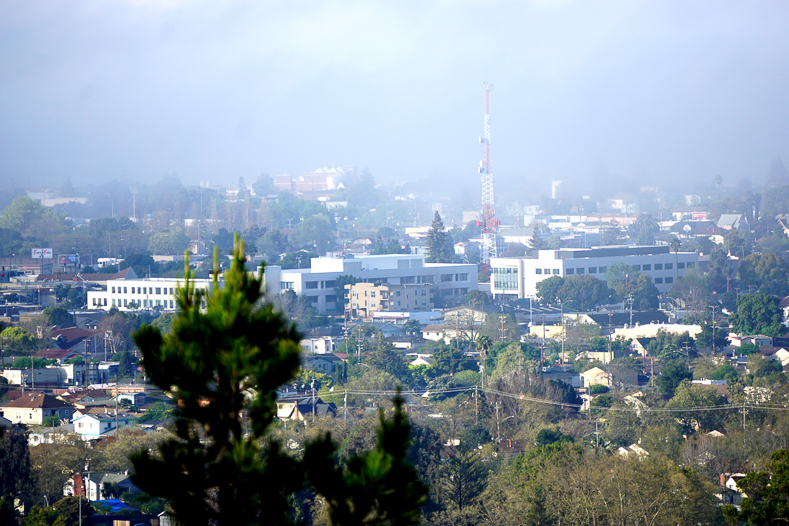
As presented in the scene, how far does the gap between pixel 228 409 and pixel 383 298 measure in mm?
23891

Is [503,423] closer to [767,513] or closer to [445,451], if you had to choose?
[445,451]

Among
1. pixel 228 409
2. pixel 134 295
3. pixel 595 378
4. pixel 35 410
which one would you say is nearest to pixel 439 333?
pixel 595 378

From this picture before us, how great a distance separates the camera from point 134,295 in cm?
2606

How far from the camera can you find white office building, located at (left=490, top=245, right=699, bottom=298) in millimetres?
29953

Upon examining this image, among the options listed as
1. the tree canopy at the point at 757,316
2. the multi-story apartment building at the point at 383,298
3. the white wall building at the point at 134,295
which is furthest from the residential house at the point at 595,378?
the white wall building at the point at 134,295

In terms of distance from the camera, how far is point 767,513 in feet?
17.3

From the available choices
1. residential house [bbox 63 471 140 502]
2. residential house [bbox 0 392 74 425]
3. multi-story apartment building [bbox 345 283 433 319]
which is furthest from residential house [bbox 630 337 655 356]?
residential house [bbox 63 471 140 502]

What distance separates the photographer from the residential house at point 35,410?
12850 millimetres

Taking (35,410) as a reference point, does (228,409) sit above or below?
above

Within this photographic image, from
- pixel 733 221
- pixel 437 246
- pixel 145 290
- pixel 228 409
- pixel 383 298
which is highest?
pixel 733 221

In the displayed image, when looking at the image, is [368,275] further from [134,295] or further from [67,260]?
[67,260]

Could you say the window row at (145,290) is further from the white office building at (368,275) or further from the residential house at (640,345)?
the residential house at (640,345)

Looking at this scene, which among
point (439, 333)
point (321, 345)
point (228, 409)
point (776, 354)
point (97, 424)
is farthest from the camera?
point (439, 333)

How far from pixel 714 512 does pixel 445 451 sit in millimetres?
3317
